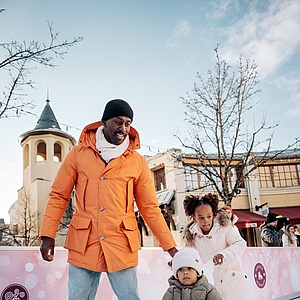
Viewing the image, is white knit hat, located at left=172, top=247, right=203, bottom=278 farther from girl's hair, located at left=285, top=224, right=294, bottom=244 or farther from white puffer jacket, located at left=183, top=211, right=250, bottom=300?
girl's hair, located at left=285, top=224, right=294, bottom=244

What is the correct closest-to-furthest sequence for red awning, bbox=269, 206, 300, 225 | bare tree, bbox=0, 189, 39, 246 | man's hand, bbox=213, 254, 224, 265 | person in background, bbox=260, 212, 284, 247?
man's hand, bbox=213, 254, 224, 265 → person in background, bbox=260, 212, 284, 247 → red awning, bbox=269, 206, 300, 225 → bare tree, bbox=0, 189, 39, 246

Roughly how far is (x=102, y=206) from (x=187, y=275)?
0.83 meters

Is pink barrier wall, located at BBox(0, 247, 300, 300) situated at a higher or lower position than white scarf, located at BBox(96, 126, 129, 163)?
lower

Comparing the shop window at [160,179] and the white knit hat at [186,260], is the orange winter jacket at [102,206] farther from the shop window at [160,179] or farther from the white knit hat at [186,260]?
the shop window at [160,179]

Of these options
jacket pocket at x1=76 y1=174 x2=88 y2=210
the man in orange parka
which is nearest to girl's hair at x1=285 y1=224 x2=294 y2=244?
the man in orange parka

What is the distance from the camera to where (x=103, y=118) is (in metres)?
2.72

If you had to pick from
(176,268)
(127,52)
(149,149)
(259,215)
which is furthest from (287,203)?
(176,268)

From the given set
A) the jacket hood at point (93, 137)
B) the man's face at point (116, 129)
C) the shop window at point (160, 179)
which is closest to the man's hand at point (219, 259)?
the jacket hood at point (93, 137)

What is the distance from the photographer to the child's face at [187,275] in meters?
2.80

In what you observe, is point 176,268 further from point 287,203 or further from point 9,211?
point 9,211

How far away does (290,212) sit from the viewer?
68.3ft

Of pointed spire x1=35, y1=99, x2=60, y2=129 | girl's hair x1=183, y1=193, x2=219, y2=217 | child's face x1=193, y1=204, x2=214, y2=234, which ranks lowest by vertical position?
child's face x1=193, y1=204, x2=214, y2=234

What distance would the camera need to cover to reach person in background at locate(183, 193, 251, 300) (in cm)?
351

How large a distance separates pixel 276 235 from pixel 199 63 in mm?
6704
